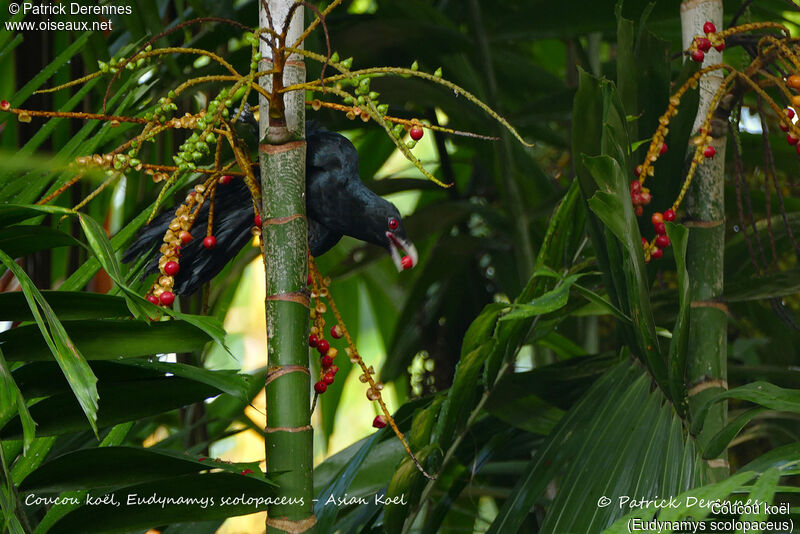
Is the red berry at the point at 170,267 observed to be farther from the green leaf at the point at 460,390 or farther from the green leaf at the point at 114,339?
the green leaf at the point at 460,390

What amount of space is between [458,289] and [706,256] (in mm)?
592

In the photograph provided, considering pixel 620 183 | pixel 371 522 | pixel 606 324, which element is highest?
pixel 620 183

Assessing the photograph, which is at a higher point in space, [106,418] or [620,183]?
[620,183]

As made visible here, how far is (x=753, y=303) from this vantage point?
1.07 metres

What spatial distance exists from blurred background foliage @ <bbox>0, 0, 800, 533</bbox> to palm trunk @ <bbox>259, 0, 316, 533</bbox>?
4 centimetres

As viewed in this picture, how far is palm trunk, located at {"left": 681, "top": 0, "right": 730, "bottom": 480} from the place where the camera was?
62 centimetres

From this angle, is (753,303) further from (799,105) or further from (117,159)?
(117,159)

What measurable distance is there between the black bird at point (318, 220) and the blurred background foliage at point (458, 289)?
4 cm

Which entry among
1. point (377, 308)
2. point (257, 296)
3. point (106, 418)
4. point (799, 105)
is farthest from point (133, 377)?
point (257, 296)

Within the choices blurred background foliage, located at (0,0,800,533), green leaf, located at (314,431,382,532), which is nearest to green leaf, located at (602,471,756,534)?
blurred background foliage, located at (0,0,800,533)

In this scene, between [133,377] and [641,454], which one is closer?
[133,377]

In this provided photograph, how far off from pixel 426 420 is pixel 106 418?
0.22 m

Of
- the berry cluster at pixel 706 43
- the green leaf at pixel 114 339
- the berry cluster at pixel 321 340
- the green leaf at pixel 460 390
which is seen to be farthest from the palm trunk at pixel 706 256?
the green leaf at pixel 114 339

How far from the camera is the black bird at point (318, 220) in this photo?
513mm
